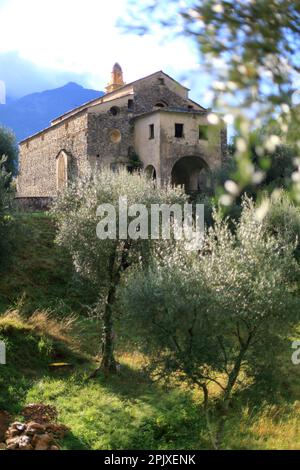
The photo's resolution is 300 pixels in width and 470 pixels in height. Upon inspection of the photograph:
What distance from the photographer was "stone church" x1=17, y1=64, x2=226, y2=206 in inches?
1506

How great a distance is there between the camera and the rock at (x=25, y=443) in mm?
13180

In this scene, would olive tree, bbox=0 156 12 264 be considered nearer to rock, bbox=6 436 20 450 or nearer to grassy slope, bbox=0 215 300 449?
grassy slope, bbox=0 215 300 449

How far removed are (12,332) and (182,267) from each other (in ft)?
26.1

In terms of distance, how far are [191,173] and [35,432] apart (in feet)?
97.6

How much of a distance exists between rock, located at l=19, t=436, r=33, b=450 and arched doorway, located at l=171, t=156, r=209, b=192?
2777 cm

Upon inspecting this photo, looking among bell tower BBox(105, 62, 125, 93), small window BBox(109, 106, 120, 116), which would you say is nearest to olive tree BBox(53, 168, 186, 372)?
small window BBox(109, 106, 120, 116)

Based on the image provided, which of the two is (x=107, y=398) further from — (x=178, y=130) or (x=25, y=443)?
(x=178, y=130)

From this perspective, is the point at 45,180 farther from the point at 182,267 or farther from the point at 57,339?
the point at 182,267

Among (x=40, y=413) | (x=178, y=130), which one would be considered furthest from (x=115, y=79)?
(x=40, y=413)

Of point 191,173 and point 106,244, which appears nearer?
point 106,244

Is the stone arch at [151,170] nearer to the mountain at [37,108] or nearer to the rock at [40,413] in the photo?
the rock at [40,413]

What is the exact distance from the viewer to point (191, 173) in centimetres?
4144
